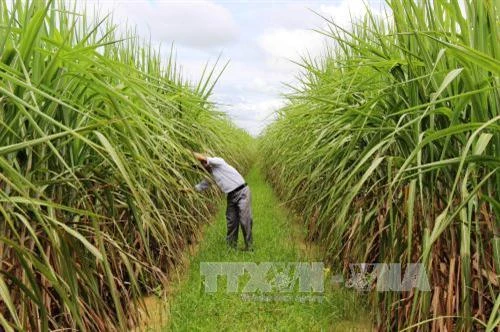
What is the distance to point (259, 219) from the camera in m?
6.63

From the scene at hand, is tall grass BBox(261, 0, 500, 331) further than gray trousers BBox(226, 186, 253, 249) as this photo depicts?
No

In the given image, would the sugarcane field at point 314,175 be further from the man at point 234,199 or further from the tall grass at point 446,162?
the man at point 234,199

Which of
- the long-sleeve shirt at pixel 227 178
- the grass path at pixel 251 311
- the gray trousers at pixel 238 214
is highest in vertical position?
the long-sleeve shirt at pixel 227 178

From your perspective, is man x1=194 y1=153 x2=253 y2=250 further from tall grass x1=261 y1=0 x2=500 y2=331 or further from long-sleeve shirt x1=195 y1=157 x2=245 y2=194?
tall grass x1=261 y1=0 x2=500 y2=331

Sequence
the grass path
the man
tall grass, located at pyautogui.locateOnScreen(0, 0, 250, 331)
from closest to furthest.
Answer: tall grass, located at pyautogui.locateOnScreen(0, 0, 250, 331) < the grass path < the man

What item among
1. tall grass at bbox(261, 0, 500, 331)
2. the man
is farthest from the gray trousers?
tall grass at bbox(261, 0, 500, 331)

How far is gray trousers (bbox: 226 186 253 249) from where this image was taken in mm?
5012

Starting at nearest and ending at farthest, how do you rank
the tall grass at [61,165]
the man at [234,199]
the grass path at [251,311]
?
1. the tall grass at [61,165]
2. the grass path at [251,311]
3. the man at [234,199]

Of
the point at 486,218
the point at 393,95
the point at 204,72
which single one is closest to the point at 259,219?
the point at 204,72

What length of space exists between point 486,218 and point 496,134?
0.32 m

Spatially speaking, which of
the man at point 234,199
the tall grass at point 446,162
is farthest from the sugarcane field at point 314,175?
the man at point 234,199

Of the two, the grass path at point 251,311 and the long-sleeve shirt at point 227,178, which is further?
the long-sleeve shirt at point 227,178

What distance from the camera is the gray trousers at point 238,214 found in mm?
5012

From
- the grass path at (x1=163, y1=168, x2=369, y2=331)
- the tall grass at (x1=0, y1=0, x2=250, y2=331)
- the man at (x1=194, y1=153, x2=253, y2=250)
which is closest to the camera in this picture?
the tall grass at (x1=0, y1=0, x2=250, y2=331)
